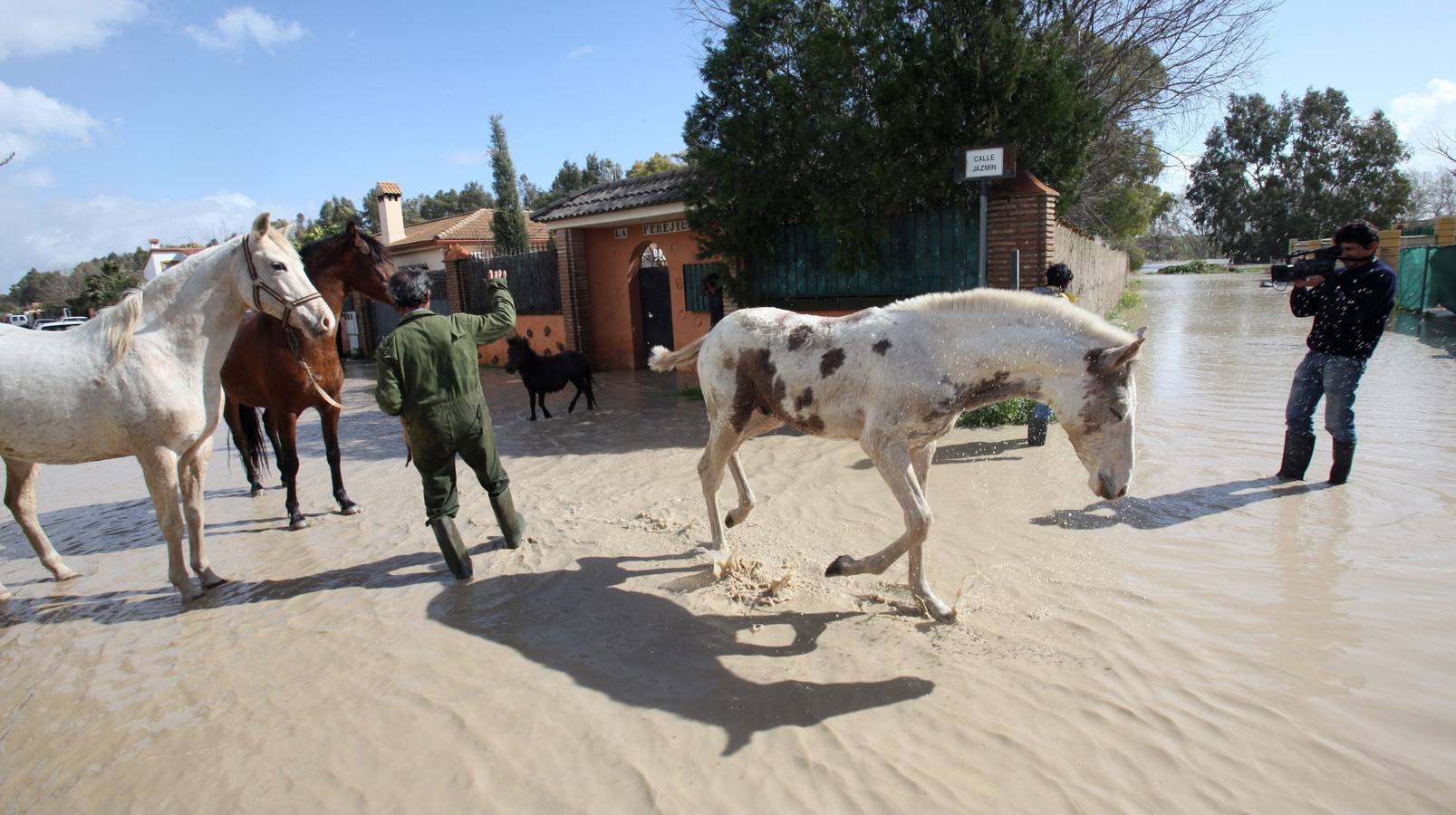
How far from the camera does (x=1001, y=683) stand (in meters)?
3.02

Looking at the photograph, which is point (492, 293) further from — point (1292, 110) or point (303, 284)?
point (1292, 110)

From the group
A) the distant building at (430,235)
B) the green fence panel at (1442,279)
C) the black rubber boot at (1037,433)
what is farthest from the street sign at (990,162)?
the green fence panel at (1442,279)

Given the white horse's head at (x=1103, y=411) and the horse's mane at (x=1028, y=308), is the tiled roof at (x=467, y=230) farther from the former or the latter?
the white horse's head at (x=1103, y=411)

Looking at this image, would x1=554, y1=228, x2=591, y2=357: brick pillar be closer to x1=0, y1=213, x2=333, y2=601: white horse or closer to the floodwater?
the floodwater

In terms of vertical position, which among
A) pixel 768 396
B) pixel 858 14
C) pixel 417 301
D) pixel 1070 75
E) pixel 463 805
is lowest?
pixel 463 805

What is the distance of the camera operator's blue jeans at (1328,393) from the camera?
507 cm

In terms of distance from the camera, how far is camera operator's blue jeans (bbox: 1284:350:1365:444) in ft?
16.6

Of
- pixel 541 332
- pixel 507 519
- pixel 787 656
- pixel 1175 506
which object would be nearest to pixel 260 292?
pixel 507 519

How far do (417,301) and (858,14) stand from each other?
6.68 m

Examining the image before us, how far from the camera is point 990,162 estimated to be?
684 centimetres

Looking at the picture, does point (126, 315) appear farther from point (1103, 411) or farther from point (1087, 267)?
point (1087, 267)

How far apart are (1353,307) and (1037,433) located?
7.95ft

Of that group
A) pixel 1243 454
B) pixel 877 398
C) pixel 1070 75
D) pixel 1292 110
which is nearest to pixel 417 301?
pixel 877 398

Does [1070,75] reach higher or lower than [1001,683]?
higher
